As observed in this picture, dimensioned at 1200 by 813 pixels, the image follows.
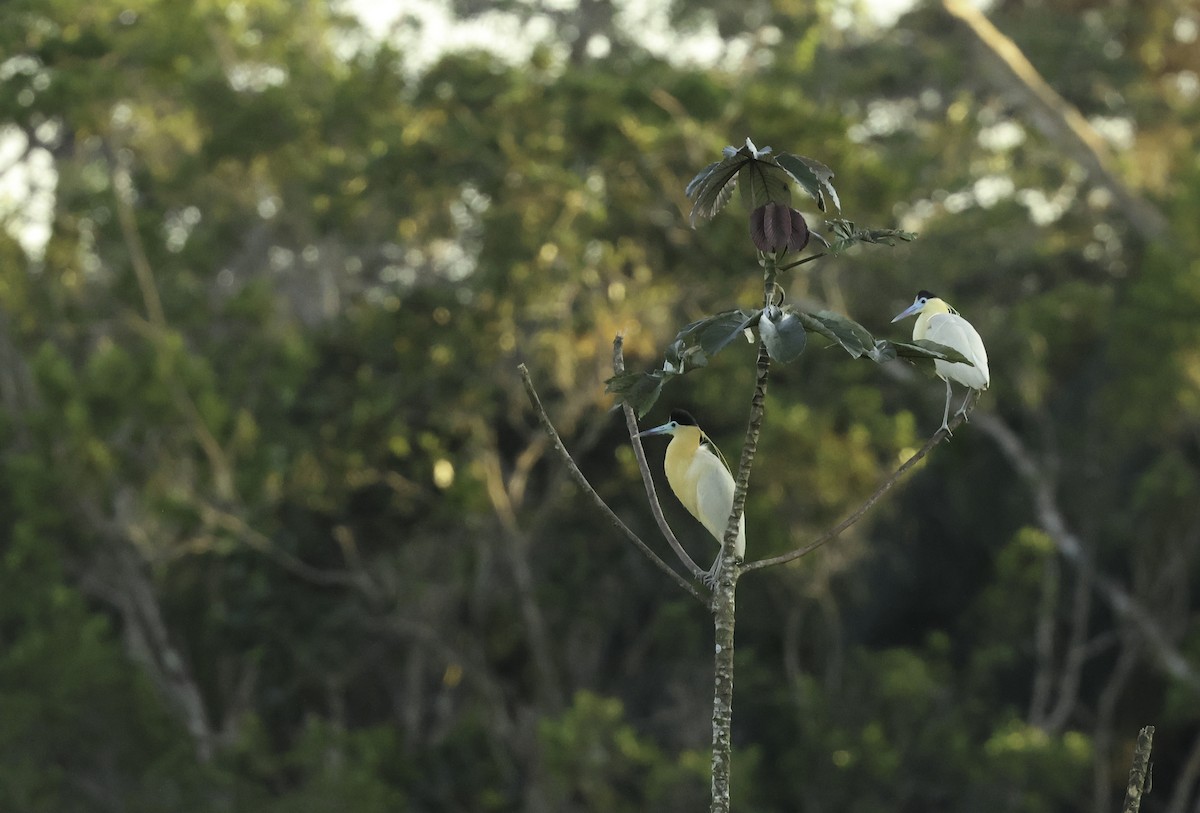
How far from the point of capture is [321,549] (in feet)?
40.1

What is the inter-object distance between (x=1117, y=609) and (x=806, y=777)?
260 cm

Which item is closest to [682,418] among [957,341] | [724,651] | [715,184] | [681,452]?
[681,452]

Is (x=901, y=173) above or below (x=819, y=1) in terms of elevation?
below

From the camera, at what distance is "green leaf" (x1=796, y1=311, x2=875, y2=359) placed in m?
2.33

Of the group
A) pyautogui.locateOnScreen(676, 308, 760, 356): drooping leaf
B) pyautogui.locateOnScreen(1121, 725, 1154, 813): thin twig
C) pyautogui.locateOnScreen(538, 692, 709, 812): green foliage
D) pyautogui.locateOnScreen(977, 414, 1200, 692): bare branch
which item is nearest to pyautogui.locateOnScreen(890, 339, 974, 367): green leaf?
pyautogui.locateOnScreen(676, 308, 760, 356): drooping leaf

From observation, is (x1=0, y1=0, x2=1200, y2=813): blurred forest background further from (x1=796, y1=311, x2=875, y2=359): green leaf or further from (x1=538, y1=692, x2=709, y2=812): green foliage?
(x1=796, y1=311, x2=875, y2=359): green leaf

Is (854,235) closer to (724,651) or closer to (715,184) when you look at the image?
(715,184)

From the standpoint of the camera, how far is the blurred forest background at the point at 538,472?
11.2 m

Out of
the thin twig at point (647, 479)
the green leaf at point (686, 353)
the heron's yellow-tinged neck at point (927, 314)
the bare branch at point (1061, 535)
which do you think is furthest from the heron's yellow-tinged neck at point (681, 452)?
the bare branch at point (1061, 535)

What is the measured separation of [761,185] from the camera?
2.49 m

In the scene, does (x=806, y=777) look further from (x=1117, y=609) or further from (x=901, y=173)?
(x=901, y=173)

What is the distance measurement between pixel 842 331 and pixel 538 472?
1050 cm

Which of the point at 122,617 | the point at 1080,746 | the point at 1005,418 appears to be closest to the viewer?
the point at 1080,746

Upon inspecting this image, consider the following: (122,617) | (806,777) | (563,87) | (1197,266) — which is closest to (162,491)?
(122,617)
